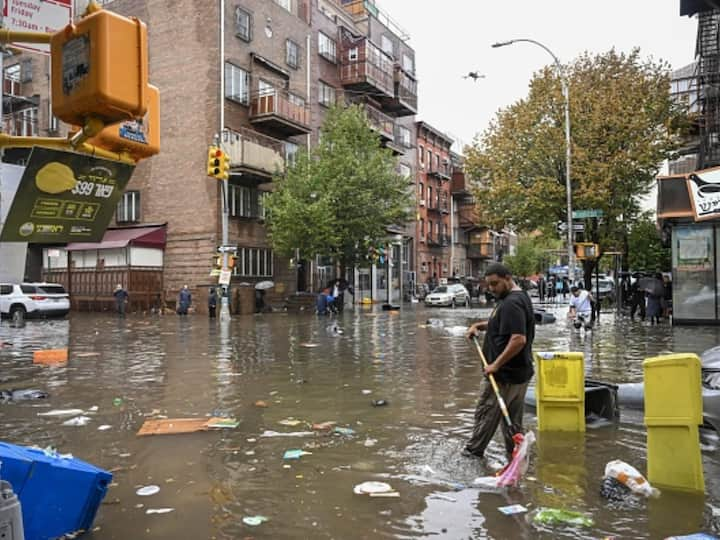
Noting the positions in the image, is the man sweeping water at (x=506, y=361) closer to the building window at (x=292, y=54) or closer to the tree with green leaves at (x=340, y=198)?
the tree with green leaves at (x=340, y=198)

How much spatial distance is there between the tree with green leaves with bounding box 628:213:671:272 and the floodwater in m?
28.5

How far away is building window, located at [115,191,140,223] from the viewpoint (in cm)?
3272

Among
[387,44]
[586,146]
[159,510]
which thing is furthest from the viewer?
[387,44]

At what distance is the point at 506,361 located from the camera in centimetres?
518

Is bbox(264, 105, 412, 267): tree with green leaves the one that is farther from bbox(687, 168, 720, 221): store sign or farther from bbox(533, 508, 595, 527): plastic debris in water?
bbox(533, 508, 595, 527): plastic debris in water

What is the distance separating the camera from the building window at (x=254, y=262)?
1233 inches

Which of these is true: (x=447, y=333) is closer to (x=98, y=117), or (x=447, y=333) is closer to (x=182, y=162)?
(x=98, y=117)

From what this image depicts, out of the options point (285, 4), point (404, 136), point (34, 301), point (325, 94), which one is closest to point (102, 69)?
point (34, 301)

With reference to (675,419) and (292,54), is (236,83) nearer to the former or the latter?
(292,54)

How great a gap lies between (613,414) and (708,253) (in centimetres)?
1511

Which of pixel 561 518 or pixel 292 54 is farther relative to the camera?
pixel 292 54

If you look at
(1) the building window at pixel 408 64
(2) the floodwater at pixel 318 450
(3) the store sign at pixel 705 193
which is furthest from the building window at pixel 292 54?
(2) the floodwater at pixel 318 450

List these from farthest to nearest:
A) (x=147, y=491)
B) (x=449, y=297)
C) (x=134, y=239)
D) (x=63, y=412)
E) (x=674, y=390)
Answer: (x=449, y=297)
(x=134, y=239)
(x=63, y=412)
(x=147, y=491)
(x=674, y=390)

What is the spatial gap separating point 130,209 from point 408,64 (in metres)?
26.3
